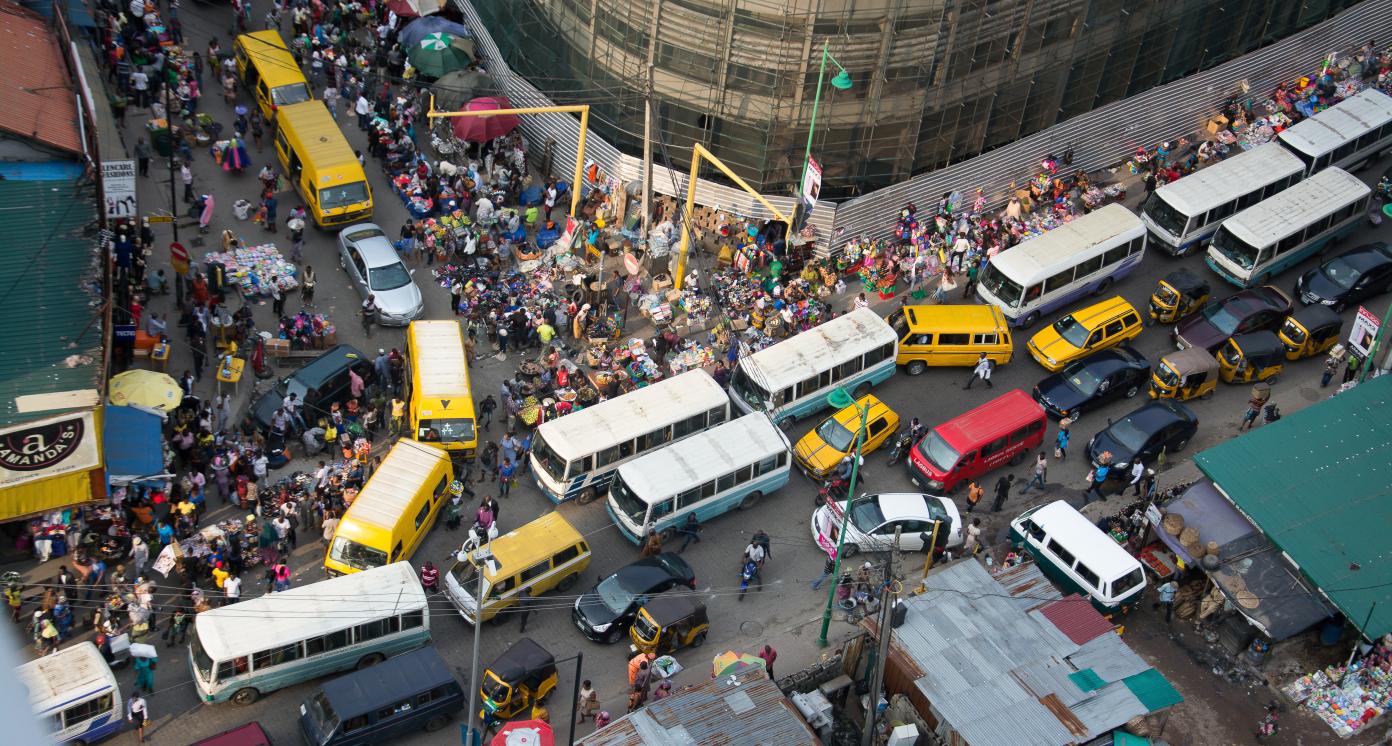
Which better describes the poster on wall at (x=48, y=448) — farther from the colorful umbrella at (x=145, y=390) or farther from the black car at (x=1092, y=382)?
the black car at (x=1092, y=382)

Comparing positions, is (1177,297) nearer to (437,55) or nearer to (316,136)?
(437,55)

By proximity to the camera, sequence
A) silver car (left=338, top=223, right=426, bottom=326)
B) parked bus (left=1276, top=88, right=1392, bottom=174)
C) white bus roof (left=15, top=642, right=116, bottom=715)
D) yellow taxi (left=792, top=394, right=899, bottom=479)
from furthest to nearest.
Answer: parked bus (left=1276, top=88, right=1392, bottom=174) < silver car (left=338, top=223, right=426, bottom=326) < yellow taxi (left=792, top=394, right=899, bottom=479) < white bus roof (left=15, top=642, right=116, bottom=715)

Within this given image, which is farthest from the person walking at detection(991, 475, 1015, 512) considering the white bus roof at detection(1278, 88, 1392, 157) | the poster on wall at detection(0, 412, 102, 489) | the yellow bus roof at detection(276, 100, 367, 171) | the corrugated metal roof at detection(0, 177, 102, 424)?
the corrugated metal roof at detection(0, 177, 102, 424)

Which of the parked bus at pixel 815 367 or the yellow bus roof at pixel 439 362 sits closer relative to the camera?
the yellow bus roof at pixel 439 362

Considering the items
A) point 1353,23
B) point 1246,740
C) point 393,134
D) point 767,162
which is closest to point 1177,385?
point 1246,740

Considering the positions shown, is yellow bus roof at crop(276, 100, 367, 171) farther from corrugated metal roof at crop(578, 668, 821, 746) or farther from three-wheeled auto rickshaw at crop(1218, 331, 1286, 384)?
three-wheeled auto rickshaw at crop(1218, 331, 1286, 384)

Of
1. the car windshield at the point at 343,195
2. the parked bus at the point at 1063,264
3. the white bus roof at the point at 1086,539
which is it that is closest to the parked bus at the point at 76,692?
the car windshield at the point at 343,195

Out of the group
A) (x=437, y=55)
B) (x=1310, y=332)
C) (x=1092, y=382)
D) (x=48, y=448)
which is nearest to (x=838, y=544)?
(x=1092, y=382)
